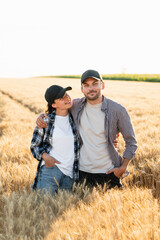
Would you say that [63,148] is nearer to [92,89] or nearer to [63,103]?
[63,103]

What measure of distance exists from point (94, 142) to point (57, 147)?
396 mm

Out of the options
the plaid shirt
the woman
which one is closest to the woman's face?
the woman

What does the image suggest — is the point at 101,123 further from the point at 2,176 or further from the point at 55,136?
the point at 2,176

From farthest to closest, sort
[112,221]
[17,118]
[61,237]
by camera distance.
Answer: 1. [17,118]
2. [112,221]
3. [61,237]

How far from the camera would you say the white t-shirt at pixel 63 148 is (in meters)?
2.54

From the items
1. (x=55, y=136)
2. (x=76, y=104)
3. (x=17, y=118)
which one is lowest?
(x=17, y=118)

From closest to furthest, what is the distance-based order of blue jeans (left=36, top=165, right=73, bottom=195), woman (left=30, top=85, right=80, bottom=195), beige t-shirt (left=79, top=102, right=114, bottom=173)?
1. blue jeans (left=36, top=165, right=73, bottom=195)
2. woman (left=30, top=85, right=80, bottom=195)
3. beige t-shirt (left=79, top=102, right=114, bottom=173)

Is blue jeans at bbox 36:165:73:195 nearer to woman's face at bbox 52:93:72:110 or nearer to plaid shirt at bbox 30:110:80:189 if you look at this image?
plaid shirt at bbox 30:110:80:189

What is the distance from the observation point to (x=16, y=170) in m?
2.73

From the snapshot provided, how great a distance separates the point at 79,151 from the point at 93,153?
0.49 ft

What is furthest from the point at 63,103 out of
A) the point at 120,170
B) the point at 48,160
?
the point at 120,170

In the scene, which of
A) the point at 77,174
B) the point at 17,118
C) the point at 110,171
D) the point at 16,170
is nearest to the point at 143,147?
the point at 110,171

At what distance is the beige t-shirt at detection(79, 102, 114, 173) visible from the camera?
2.64 m

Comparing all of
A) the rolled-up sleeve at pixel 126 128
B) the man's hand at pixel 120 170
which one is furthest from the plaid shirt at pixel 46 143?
the rolled-up sleeve at pixel 126 128
